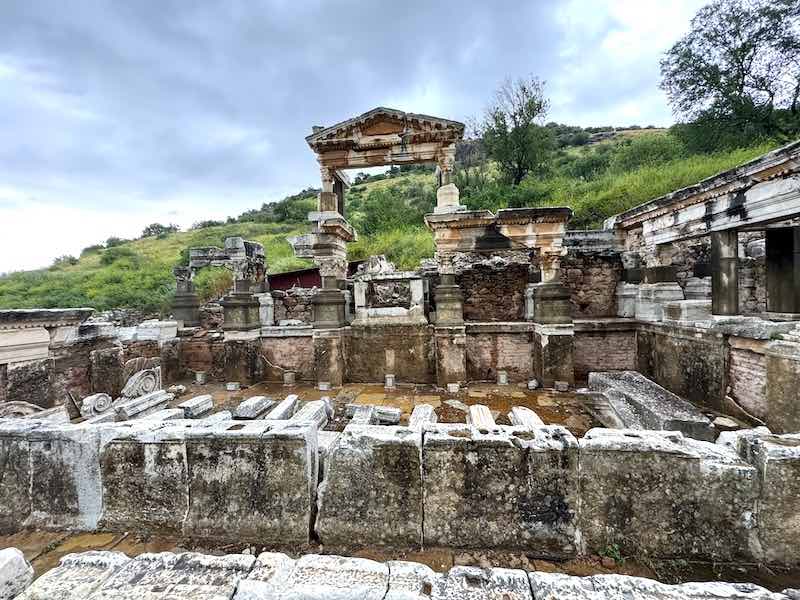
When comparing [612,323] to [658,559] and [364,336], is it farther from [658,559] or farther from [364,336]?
[658,559]

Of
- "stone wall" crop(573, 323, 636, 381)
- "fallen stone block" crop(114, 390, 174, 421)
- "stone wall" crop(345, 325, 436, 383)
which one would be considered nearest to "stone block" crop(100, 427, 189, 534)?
"fallen stone block" crop(114, 390, 174, 421)

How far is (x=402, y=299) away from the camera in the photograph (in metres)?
7.01

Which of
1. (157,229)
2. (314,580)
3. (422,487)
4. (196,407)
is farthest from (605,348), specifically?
(157,229)

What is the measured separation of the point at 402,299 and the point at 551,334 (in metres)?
3.04

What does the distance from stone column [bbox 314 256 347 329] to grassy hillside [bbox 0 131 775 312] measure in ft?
15.3

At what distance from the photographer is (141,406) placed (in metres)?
4.36

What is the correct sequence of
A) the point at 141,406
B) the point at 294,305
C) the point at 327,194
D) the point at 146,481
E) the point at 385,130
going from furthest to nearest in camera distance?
1. the point at 294,305
2. the point at 327,194
3. the point at 385,130
4. the point at 141,406
5. the point at 146,481

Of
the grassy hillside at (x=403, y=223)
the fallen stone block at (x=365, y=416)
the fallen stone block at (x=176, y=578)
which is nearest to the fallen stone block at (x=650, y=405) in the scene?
the fallen stone block at (x=365, y=416)

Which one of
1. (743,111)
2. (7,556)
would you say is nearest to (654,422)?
(7,556)

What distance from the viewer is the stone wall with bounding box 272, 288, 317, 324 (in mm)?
A: 9055

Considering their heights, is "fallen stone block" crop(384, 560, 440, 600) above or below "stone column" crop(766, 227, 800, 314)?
below

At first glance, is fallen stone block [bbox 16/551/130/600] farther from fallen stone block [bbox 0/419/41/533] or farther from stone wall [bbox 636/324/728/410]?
stone wall [bbox 636/324/728/410]

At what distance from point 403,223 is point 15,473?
52.6 ft

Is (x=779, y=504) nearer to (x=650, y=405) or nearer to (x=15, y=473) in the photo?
(x=650, y=405)
